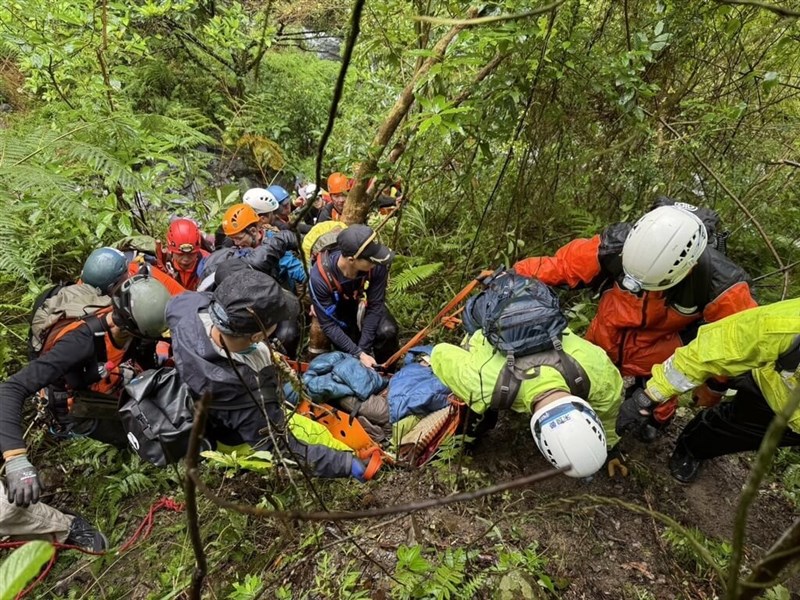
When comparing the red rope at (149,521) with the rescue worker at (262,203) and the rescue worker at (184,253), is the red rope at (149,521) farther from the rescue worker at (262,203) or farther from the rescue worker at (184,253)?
the rescue worker at (262,203)

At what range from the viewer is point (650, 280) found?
3.19 metres

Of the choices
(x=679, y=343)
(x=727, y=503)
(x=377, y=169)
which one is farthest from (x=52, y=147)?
(x=727, y=503)

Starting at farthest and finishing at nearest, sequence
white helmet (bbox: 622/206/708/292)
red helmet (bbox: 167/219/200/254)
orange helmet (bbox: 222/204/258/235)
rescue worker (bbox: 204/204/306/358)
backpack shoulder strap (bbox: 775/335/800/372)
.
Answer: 1. orange helmet (bbox: 222/204/258/235)
2. rescue worker (bbox: 204/204/306/358)
3. red helmet (bbox: 167/219/200/254)
4. white helmet (bbox: 622/206/708/292)
5. backpack shoulder strap (bbox: 775/335/800/372)

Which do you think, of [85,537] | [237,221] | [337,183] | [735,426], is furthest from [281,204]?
[735,426]

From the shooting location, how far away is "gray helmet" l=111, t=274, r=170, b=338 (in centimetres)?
305

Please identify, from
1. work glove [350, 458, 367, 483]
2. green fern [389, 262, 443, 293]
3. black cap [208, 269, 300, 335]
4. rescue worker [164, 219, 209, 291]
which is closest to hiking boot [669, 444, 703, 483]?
work glove [350, 458, 367, 483]

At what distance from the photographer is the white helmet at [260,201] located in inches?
249

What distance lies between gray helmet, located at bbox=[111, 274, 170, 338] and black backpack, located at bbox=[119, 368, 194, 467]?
0.32 metres

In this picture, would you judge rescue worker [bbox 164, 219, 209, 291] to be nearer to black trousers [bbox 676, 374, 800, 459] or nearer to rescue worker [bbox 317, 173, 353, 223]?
rescue worker [bbox 317, 173, 353, 223]

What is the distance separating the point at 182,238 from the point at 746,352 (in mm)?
4815

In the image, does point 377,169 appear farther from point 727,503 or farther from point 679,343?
point 727,503

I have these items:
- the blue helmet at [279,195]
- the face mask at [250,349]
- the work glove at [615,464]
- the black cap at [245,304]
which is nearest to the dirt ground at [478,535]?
the work glove at [615,464]

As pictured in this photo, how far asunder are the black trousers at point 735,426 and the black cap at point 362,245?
2.87 meters

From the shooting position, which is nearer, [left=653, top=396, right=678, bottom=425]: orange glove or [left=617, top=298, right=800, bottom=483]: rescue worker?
[left=617, top=298, right=800, bottom=483]: rescue worker
